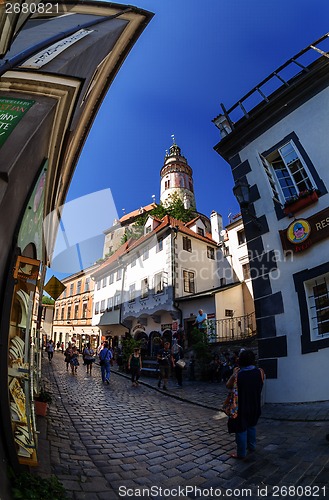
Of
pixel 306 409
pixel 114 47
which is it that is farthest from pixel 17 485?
pixel 114 47

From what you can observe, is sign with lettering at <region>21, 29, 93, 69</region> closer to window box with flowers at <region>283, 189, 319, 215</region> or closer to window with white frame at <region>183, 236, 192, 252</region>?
window box with flowers at <region>283, 189, 319, 215</region>

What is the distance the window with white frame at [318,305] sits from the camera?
21.5 ft

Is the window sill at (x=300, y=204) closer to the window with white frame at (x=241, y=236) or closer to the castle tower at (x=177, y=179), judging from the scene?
the window with white frame at (x=241, y=236)

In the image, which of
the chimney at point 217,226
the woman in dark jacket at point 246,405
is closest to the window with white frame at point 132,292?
the chimney at point 217,226

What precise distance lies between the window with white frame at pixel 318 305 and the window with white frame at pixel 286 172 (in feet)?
8.67

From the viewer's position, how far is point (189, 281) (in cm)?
2311

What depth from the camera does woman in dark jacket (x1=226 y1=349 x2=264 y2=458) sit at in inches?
153

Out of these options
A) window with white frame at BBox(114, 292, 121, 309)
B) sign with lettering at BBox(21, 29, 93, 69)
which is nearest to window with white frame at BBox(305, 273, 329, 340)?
sign with lettering at BBox(21, 29, 93, 69)

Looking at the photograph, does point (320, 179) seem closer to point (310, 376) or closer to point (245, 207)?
point (245, 207)

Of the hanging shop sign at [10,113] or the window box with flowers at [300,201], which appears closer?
the hanging shop sign at [10,113]

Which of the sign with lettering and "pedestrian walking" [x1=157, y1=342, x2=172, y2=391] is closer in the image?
the sign with lettering

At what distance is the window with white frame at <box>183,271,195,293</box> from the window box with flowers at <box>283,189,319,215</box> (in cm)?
1549

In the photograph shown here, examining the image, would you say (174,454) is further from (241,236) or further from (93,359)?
(241,236)

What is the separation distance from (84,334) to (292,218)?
33599mm
